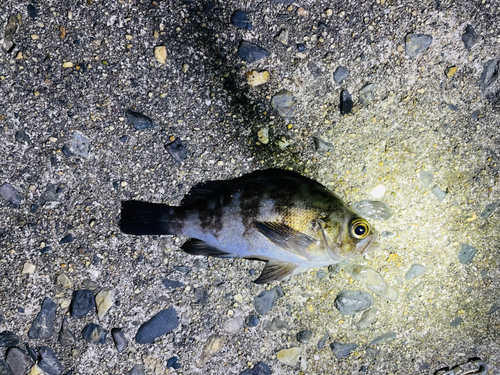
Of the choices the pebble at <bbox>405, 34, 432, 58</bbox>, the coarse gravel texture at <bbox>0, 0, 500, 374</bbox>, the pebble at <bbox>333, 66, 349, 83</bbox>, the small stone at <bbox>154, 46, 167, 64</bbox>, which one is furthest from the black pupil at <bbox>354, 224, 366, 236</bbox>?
the small stone at <bbox>154, 46, 167, 64</bbox>

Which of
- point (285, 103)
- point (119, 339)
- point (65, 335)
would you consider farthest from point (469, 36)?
point (65, 335)

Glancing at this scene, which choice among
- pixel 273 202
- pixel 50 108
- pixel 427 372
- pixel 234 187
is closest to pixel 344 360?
pixel 427 372

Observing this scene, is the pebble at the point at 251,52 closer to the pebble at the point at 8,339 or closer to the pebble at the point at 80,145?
the pebble at the point at 80,145

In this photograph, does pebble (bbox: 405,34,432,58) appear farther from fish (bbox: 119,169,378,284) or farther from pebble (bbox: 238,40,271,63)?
fish (bbox: 119,169,378,284)

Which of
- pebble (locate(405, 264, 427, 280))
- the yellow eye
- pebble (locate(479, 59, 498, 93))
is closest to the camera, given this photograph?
the yellow eye

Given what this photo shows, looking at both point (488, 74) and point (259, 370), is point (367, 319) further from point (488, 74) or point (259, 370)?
point (488, 74)
